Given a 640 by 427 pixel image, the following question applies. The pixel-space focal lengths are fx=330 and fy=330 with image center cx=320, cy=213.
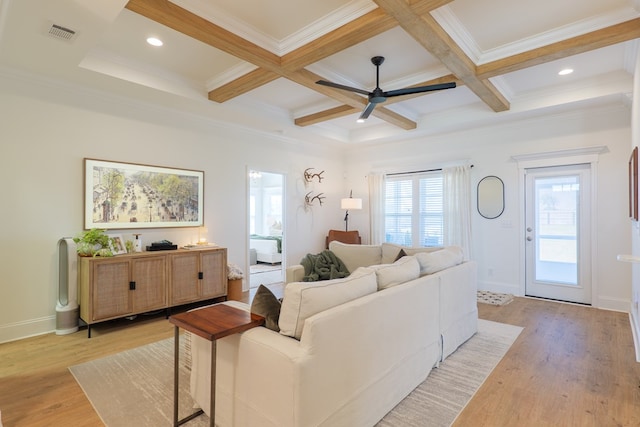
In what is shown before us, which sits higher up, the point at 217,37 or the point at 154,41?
the point at 154,41

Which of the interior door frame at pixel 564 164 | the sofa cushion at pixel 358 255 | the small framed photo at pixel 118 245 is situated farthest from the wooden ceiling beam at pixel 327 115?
the small framed photo at pixel 118 245

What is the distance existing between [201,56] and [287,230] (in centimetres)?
338

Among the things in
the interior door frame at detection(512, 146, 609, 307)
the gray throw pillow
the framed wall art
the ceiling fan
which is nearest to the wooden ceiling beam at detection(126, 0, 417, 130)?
the ceiling fan

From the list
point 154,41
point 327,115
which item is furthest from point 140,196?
point 327,115

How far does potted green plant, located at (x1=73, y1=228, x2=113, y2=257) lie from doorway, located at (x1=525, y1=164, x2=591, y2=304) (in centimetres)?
568

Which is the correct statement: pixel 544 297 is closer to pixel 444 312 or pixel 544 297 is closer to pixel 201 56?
pixel 444 312

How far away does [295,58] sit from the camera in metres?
3.16

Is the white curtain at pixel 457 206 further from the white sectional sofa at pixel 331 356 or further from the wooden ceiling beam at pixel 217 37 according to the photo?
the white sectional sofa at pixel 331 356

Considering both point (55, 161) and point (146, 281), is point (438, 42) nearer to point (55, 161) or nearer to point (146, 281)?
point (146, 281)

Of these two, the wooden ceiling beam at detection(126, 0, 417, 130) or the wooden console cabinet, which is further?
the wooden console cabinet

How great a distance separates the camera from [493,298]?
193 inches

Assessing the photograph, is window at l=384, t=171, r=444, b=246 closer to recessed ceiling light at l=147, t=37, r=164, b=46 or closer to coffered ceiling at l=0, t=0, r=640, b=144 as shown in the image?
coffered ceiling at l=0, t=0, r=640, b=144

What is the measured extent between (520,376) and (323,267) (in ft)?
7.54

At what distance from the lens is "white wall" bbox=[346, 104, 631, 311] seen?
14.1 feet
